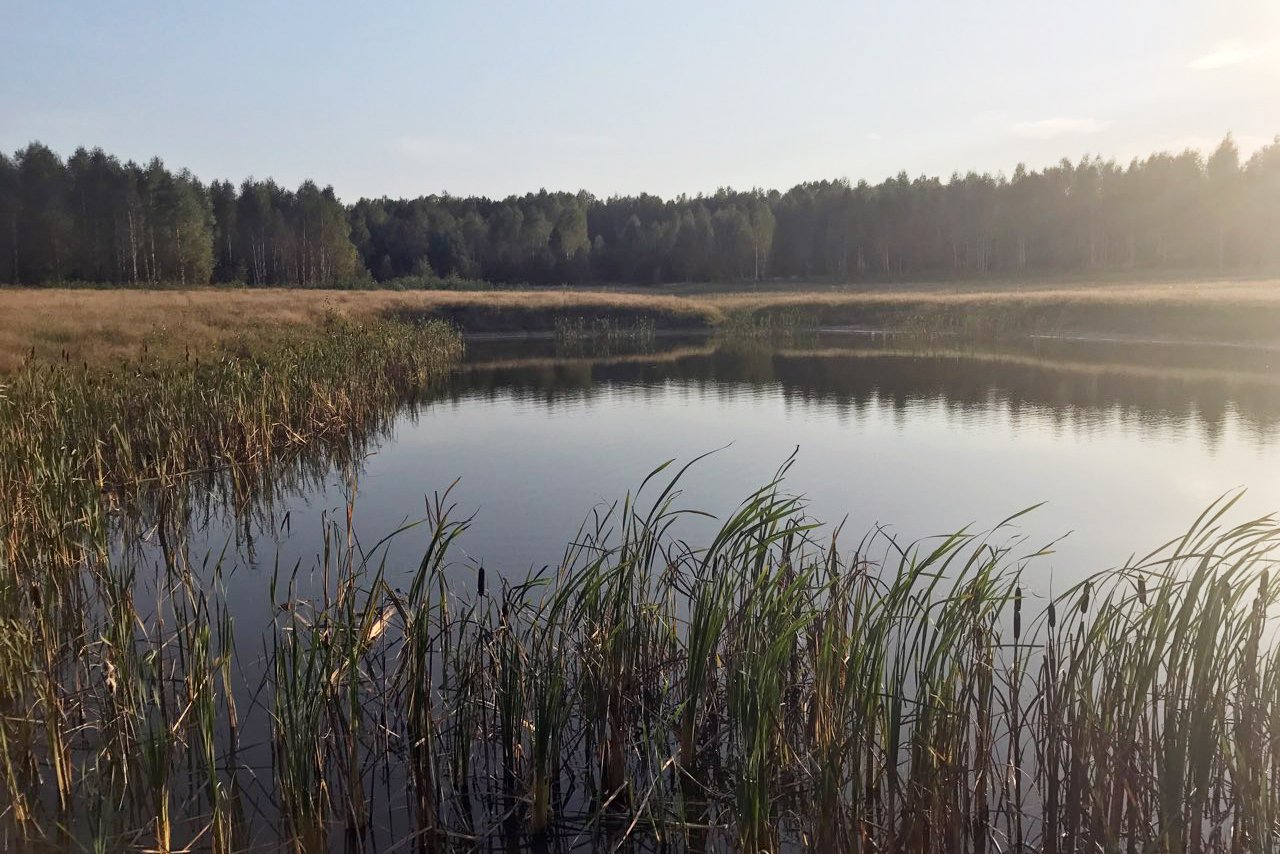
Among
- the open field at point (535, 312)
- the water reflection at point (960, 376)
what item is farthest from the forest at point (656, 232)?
the water reflection at point (960, 376)

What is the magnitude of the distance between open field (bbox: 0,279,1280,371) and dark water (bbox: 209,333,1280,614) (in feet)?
15.5

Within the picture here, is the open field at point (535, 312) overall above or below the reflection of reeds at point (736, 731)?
above

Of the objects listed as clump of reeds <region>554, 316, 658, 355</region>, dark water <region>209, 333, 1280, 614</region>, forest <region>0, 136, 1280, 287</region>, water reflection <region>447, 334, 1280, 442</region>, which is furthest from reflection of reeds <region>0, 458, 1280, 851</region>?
forest <region>0, 136, 1280, 287</region>

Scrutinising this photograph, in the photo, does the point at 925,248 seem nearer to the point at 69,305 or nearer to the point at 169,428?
the point at 69,305

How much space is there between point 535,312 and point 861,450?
98.4 feet

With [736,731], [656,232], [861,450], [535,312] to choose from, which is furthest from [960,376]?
[656,232]

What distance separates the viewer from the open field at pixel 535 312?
18.4m

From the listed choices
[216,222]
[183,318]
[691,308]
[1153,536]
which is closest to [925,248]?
[691,308]

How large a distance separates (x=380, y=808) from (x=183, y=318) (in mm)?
20495

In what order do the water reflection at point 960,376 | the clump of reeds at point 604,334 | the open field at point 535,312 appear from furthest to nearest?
the clump of reeds at point 604,334, the open field at point 535,312, the water reflection at point 960,376

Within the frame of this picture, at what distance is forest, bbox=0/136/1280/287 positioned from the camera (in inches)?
2206

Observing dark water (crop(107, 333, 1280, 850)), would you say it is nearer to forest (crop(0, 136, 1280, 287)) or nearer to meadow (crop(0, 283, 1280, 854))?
meadow (crop(0, 283, 1280, 854))

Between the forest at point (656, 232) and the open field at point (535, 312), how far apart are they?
650 inches

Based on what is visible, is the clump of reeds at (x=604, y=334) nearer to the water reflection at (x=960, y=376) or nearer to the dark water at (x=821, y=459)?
the water reflection at (x=960, y=376)
